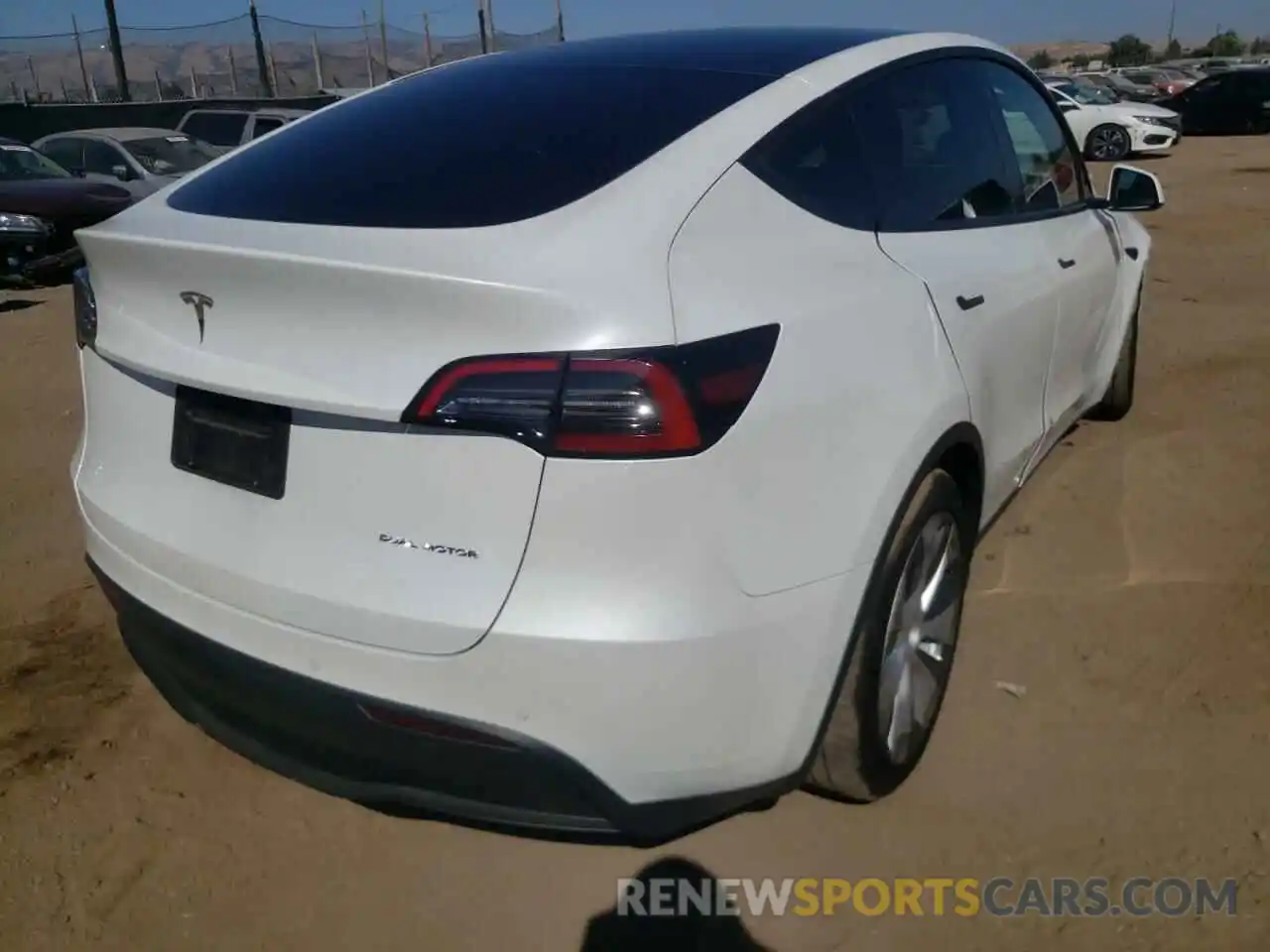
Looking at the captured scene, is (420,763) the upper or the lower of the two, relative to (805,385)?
lower

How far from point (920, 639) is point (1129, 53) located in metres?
80.2

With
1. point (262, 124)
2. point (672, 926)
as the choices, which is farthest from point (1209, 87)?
point (672, 926)

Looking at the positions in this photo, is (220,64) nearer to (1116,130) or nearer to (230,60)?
(230,60)

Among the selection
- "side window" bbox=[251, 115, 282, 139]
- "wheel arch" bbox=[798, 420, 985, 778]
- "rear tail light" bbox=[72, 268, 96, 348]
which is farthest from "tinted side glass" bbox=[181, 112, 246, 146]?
"wheel arch" bbox=[798, 420, 985, 778]

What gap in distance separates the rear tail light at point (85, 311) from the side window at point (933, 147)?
173 centimetres

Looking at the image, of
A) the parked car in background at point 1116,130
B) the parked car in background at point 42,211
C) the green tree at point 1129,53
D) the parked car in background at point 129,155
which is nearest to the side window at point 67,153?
the parked car in background at point 129,155

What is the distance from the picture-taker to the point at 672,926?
2.31 metres

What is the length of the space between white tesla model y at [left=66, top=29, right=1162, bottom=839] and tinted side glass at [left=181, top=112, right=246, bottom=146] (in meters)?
14.7

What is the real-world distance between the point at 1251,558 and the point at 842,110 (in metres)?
2.31

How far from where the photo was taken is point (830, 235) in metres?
2.29

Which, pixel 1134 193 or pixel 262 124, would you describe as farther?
pixel 262 124

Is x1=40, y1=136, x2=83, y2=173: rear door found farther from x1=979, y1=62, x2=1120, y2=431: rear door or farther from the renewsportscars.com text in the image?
the renewsportscars.com text

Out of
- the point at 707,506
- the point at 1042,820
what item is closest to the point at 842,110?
the point at 707,506

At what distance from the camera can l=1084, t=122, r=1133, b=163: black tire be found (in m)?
20.0
